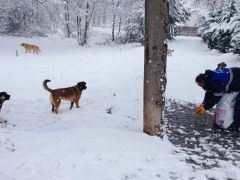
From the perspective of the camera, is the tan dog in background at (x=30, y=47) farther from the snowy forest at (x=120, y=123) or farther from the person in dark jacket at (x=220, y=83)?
the person in dark jacket at (x=220, y=83)

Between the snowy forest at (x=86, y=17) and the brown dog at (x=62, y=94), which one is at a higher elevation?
the snowy forest at (x=86, y=17)

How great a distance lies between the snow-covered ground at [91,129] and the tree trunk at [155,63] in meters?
0.39

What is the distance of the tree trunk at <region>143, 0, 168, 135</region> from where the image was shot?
22.6ft

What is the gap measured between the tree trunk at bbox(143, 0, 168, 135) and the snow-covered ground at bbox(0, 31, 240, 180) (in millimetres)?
385

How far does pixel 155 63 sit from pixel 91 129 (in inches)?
74.8

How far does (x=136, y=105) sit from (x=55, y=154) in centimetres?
575

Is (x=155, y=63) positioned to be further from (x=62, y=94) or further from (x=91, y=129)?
(x=62, y=94)

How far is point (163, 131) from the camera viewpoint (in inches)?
293

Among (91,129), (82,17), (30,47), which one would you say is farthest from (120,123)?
(82,17)

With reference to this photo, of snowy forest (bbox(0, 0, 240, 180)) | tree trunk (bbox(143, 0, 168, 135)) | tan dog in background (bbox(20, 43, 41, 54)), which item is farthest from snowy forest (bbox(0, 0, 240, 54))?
tree trunk (bbox(143, 0, 168, 135))

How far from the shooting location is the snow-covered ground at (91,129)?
18.2ft

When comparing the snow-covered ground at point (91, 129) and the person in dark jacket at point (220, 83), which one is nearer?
the snow-covered ground at point (91, 129)

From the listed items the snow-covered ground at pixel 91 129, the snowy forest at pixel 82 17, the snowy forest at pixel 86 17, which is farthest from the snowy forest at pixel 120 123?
the snowy forest at pixel 82 17

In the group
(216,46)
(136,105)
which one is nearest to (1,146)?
(136,105)
